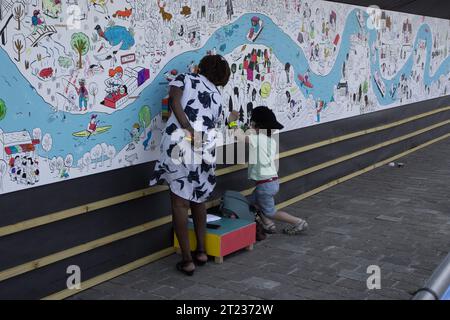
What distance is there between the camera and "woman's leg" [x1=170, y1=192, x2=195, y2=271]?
4.57 metres

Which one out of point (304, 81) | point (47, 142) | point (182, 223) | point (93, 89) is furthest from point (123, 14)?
point (304, 81)

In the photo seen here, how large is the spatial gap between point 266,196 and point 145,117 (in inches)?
63.9

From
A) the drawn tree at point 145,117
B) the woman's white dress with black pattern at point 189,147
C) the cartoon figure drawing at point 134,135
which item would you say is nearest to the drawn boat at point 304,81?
the woman's white dress with black pattern at point 189,147

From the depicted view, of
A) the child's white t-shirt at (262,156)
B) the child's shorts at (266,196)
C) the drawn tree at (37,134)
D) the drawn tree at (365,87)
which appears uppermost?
the drawn tree at (365,87)

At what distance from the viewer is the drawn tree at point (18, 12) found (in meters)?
3.62

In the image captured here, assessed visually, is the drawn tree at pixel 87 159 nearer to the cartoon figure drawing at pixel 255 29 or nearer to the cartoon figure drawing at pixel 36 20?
the cartoon figure drawing at pixel 36 20

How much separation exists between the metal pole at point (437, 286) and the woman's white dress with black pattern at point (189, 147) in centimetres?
268

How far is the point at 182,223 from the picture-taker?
459 cm

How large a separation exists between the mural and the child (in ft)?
1.34

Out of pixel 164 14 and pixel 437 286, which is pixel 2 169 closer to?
pixel 164 14

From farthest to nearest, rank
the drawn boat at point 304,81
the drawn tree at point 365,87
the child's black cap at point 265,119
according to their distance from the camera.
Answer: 1. the drawn tree at point 365,87
2. the drawn boat at point 304,81
3. the child's black cap at point 265,119

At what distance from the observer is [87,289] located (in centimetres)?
431

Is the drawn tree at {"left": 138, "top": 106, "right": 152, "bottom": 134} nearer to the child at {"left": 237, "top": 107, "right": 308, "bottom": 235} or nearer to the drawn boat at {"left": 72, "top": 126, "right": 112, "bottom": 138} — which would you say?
the drawn boat at {"left": 72, "top": 126, "right": 112, "bottom": 138}

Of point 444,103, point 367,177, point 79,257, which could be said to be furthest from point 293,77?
point 444,103
